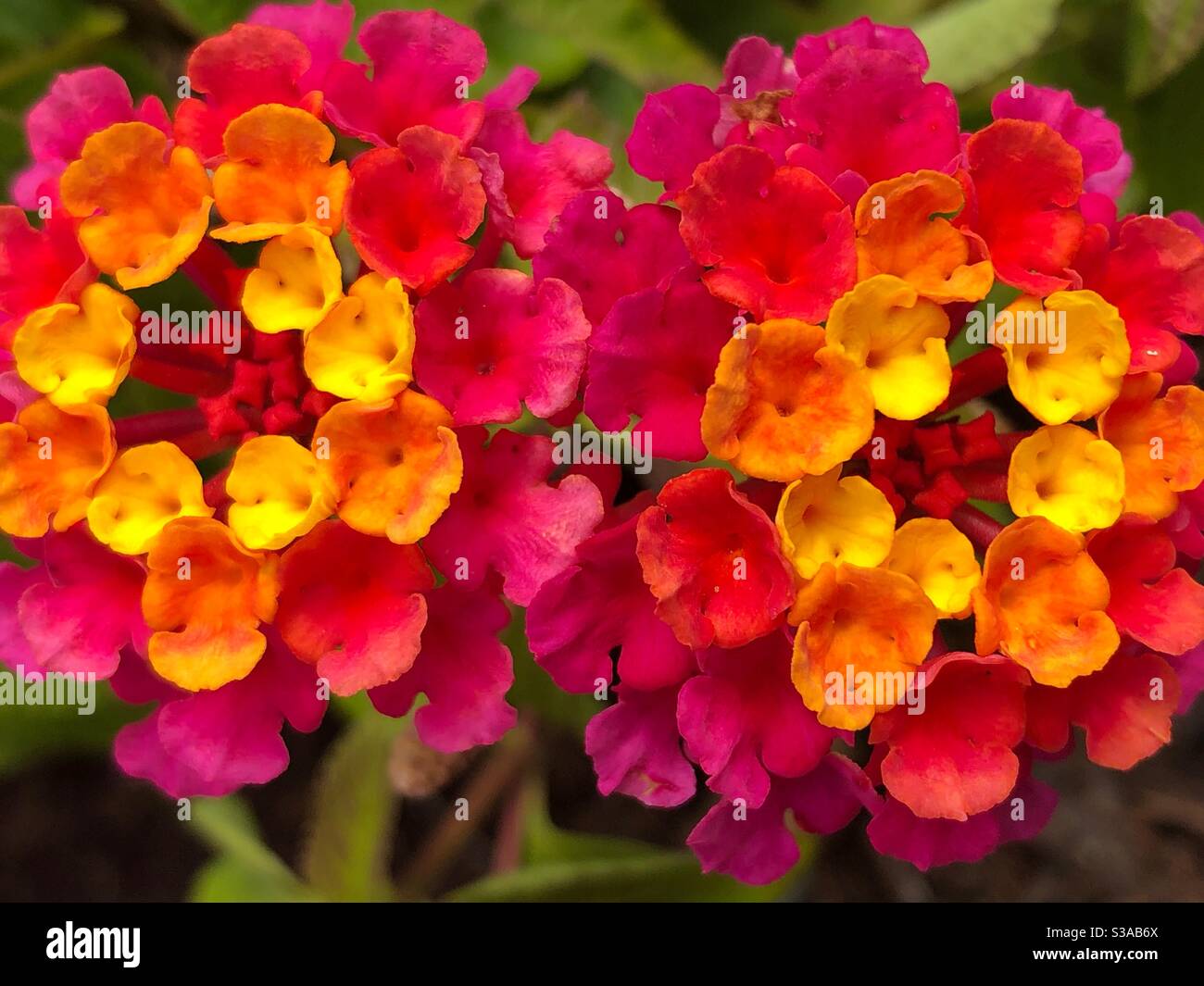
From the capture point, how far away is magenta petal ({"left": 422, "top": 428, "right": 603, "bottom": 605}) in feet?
2.04

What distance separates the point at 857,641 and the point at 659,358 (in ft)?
0.60

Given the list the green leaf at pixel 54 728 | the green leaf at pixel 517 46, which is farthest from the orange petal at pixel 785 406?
the green leaf at pixel 54 728

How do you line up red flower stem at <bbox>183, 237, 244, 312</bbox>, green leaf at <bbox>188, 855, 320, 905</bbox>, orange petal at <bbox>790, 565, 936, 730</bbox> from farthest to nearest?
green leaf at <bbox>188, 855, 320, 905</bbox> → red flower stem at <bbox>183, 237, 244, 312</bbox> → orange petal at <bbox>790, 565, 936, 730</bbox>

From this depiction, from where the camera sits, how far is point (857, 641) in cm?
60

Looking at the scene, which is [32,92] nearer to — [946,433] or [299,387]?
[299,387]

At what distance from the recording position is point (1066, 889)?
1.28 metres

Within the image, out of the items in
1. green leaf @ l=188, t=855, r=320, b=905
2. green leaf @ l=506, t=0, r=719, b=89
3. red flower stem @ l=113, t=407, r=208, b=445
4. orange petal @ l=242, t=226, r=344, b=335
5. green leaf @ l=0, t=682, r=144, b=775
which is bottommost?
green leaf @ l=188, t=855, r=320, b=905

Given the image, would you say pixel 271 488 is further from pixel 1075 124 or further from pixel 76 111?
pixel 1075 124

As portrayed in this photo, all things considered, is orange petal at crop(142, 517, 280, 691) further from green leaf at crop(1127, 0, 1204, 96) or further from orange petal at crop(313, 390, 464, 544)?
green leaf at crop(1127, 0, 1204, 96)

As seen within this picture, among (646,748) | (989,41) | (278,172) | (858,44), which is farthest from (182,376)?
(989,41)

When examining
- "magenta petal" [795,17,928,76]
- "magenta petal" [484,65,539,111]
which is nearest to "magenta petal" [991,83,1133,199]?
"magenta petal" [795,17,928,76]

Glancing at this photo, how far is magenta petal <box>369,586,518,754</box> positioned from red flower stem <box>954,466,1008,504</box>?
0.27 metres

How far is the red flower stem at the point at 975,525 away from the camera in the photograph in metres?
0.63
